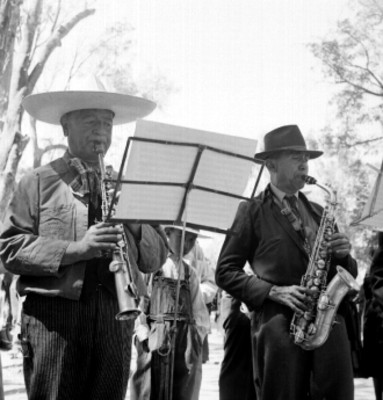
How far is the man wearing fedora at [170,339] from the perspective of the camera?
632 centimetres

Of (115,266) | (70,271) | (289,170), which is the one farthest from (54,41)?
(115,266)

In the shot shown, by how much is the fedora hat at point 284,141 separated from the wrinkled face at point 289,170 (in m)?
0.05

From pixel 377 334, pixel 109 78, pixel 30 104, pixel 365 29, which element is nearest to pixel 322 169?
pixel 365 29

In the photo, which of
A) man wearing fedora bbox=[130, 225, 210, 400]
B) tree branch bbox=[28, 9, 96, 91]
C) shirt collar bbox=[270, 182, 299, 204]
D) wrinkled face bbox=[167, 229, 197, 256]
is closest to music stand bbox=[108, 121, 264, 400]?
shirt collar bbox=[270, 182, 299, 204]

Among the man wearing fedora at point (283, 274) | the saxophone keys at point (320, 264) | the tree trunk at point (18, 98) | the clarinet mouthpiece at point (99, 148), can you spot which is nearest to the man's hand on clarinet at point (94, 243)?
the clarinet mouthpiece at point (99, 148)

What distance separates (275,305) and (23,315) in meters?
1.63

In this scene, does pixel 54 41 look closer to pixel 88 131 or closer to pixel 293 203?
pixel 293 203

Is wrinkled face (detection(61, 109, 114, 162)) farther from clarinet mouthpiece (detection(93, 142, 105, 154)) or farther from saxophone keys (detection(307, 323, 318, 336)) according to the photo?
saxophone keys (detection(307, 323, 318, 336))

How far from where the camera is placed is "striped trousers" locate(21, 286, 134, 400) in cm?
359

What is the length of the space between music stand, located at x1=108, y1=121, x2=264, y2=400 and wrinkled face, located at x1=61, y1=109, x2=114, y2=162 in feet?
1.61

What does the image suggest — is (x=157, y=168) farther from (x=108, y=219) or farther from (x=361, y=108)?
(x=361, y=108)

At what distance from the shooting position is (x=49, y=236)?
3.80 m

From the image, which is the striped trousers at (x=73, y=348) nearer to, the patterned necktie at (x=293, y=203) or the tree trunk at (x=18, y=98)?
the patterned necktie at (x=293, y=203)

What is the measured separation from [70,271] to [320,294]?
69.1 inches
